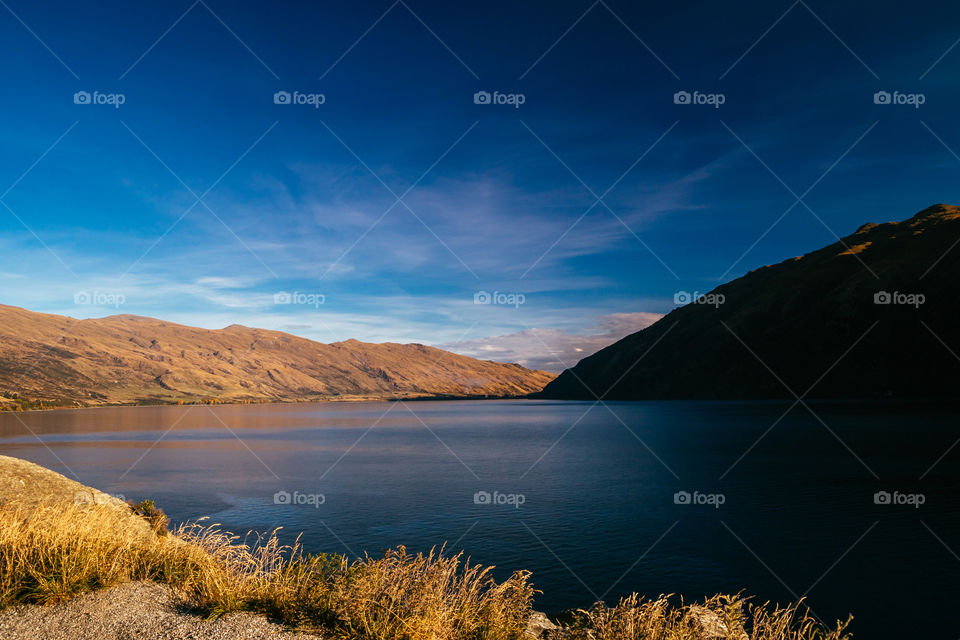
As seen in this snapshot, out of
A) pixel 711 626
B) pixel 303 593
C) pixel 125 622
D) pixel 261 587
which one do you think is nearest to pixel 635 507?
pixel 711 626

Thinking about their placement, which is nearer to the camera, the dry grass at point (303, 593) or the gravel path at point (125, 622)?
A: the gravel path at point (125, 622)

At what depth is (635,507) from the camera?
35.3 meters

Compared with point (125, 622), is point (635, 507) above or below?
below

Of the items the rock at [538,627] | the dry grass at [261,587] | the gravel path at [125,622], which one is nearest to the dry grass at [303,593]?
the dry grass at [261,587]

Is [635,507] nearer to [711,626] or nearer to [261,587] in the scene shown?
[711,626]

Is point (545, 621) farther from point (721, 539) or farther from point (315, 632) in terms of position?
point (721, 539)

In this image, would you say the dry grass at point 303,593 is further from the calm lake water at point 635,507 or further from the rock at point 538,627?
the calm lake water at point 635,507

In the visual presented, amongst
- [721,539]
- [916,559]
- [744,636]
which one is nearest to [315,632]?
[744,636]

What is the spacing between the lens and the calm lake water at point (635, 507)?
71.2ft

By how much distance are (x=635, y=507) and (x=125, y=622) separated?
31561 mm

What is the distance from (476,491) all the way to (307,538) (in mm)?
15840

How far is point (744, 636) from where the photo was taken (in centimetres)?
1116

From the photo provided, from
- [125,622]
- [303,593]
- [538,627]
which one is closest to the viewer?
[125,622]

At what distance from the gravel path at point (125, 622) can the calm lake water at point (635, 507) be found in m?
13.3
